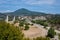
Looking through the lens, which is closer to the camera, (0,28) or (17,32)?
(17,32)

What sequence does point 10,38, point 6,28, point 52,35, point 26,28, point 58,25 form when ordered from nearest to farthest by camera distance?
point 10,38, point 6,28, point 52,35, point 26,28, point 58,25

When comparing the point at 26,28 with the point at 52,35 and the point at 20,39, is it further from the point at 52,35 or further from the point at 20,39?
the point at 20,39

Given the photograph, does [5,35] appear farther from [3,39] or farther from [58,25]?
[58,25]

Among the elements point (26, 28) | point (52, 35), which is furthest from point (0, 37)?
point (26, 28)

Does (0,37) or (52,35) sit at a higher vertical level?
(0,37)

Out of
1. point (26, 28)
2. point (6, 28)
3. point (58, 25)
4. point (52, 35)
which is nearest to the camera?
point (6, 28)

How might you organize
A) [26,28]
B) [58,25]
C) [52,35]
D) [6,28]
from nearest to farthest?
[6,28] < [52,35] < [26,28] < [58,25]

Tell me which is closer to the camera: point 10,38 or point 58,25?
point 10,38

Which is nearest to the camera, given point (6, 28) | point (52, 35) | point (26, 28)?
point (6, 28)

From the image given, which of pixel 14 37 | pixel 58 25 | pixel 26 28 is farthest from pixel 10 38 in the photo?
pixel 58 25
